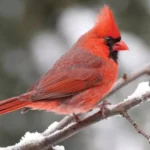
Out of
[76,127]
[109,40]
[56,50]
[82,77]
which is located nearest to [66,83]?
[82,77]

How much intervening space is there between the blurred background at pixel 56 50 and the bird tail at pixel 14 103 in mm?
1817

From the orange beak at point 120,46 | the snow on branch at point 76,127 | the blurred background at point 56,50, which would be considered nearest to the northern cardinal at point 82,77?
the orange beak at point 120,46

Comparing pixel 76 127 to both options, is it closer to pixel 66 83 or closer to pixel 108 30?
pixel 66 83

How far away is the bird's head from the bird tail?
0.80m

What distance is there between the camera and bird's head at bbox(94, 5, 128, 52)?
372cm

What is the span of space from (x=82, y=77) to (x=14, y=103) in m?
0.71

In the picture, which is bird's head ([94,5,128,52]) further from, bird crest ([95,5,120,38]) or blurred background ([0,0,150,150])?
blurred background ([0,0,150,150])

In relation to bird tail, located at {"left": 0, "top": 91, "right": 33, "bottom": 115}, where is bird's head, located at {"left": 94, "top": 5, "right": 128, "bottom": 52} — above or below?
above

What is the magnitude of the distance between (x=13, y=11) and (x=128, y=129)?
1.83 meters

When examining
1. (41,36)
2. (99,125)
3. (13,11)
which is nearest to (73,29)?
(41,36)

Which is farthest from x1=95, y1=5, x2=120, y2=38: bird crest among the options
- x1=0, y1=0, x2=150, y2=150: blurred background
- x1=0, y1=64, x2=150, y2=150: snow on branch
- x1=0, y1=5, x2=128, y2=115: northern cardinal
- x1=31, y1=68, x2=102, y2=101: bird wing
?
x1=0, y1=0, x2=150, y2=150: blurred background

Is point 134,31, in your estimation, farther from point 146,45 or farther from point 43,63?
point 43,63

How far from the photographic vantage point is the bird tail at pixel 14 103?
3.15 metres

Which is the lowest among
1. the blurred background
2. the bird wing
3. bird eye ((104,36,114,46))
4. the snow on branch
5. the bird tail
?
the snow on branch
